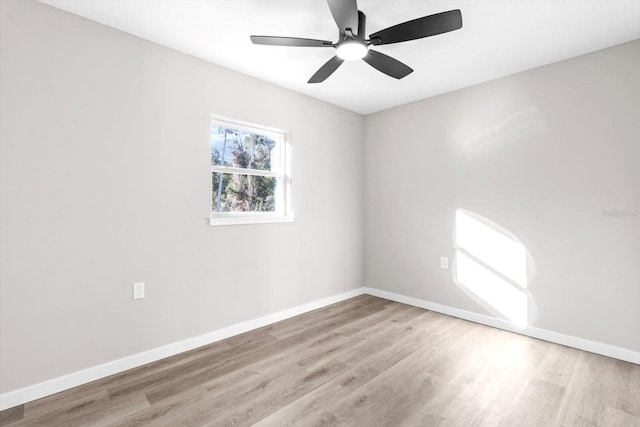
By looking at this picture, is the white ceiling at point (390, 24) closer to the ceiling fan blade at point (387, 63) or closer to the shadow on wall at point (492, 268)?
the ceiling fan blade at point (387, 63)

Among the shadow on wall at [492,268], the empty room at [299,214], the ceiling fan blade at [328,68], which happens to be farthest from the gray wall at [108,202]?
the shadow on wall at [492,268]

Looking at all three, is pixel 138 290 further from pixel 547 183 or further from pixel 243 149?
pixel 547 183

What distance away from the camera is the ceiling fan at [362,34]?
63.9 inches

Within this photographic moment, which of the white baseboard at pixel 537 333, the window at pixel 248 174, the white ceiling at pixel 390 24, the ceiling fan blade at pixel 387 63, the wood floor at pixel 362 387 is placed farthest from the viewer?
the window at pixel 248 174

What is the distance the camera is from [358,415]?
1775mm

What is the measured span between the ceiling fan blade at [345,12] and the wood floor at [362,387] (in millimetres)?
2290

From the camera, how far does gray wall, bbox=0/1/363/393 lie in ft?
6.25

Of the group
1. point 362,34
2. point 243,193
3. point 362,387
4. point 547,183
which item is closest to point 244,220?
point 243,193

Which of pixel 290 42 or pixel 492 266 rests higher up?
pixel 290 42

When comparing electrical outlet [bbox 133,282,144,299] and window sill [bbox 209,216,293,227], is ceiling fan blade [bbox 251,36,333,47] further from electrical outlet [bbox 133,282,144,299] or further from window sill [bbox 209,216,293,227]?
electrical outlet [bbox 133,282,144,299]

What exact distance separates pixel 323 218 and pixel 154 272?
2.01 m

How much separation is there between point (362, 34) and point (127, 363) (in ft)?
9.50

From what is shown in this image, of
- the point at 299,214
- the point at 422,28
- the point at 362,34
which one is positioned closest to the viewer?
the point at 422,28

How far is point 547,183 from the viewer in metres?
2.81
